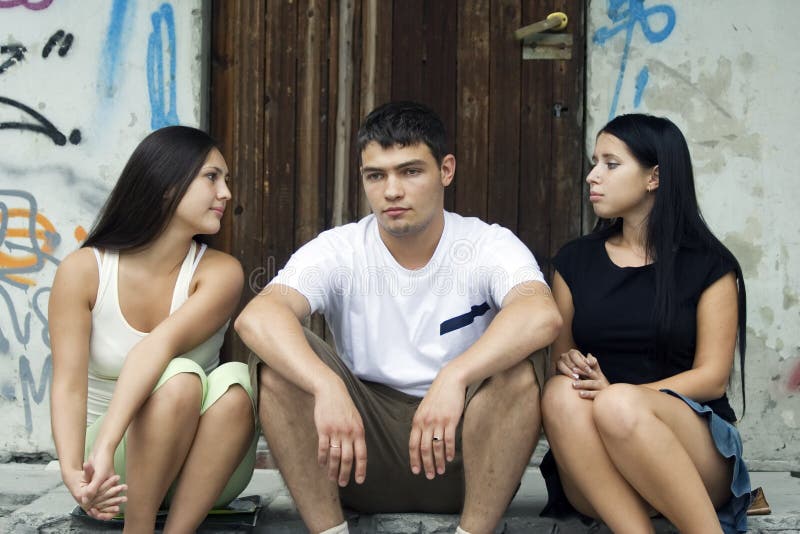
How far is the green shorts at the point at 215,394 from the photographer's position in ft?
9.65

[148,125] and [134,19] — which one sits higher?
[134,19]

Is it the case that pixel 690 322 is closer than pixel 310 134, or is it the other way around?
pixel 690 322

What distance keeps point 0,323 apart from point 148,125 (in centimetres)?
106

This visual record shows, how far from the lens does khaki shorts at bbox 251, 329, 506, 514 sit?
315 centimetres

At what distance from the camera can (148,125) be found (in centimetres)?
426

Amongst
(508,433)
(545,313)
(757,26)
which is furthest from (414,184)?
(757,26)

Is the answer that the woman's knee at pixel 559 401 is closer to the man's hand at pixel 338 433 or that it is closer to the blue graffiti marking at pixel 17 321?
the man's hand at pixel 338 433

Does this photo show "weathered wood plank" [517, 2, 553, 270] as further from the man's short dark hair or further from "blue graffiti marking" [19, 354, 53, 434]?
"blue graffiti marking" [19, 354, 53, 434]

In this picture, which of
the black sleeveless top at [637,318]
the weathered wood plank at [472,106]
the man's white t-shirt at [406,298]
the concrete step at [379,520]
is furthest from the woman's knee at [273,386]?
the weathered wood plank at [472,106]

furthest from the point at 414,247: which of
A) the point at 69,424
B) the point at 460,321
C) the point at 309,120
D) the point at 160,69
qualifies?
the point at 160,69

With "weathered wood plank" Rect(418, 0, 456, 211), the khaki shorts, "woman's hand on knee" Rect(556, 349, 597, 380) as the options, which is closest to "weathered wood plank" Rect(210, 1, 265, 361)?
"weathered wood plank" Rect(418, 0, 456, 211)

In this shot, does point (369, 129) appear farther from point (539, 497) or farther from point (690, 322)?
point (539, 497)

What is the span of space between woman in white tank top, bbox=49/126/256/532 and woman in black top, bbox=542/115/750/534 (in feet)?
3.26

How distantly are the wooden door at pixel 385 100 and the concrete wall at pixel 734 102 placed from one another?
199 millimetres
